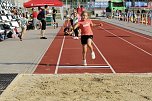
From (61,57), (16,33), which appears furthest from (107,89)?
(16,33)

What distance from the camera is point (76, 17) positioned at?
26.9m

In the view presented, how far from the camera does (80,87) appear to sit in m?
10.6

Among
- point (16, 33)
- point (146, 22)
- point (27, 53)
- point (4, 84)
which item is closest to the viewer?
point (4, 84)

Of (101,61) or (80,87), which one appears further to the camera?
(101,61)

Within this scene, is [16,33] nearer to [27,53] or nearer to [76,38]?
[76,38]

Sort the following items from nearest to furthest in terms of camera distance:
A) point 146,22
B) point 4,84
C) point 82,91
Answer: point 82,91 < point 4,84 < point 146,22

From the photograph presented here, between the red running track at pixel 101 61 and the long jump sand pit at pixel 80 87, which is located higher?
the long jump sand pit at pixel 80 87

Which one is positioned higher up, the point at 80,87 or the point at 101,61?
the point at 80,87

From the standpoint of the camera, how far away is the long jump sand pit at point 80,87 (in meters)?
9.40

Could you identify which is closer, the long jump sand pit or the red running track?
the long jump sand pit

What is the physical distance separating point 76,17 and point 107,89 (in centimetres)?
1682

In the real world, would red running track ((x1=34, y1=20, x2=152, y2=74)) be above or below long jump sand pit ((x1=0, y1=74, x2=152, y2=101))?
below

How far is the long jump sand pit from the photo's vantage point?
30.8ft

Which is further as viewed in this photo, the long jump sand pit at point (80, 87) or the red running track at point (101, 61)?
the red running track at point (101, 61)
